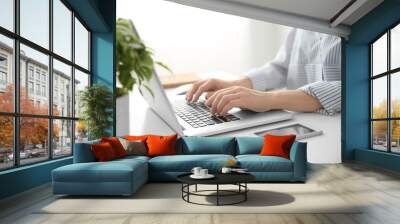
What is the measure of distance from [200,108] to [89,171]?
4078 millimetres

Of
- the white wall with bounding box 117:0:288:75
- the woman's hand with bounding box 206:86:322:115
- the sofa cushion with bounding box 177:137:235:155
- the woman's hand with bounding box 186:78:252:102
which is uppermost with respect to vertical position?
the white wall with bounding box 117:0:288:75

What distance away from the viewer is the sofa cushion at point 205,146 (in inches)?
251

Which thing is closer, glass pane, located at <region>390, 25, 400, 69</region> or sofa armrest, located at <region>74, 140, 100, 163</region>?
sofa armrest, located at <region>74, 140, 100, 163</region>

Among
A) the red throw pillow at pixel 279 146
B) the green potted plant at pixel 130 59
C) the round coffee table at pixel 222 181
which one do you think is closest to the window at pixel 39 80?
the green potted plant at pixel 130 59

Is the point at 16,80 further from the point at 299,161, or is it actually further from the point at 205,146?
the point at 299,161

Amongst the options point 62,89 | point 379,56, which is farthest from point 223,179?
point 379,56

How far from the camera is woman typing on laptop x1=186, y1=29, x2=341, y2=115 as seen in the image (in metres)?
8.41

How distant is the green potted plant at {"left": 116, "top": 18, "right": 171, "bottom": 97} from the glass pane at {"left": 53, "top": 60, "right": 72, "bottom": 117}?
1781 millimetres

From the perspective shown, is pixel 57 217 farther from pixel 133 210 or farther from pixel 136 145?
pixel 136 145

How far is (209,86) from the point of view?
8.58m

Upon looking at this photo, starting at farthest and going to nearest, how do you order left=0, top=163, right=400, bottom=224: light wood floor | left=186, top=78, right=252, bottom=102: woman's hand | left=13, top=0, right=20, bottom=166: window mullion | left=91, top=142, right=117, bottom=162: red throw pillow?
left=186, top=78, right=252, bottom=102: woman's hand
left=91, top=142, right=117, bottom=162: red throw pillow
left=13, top=0, right=20, bottom=166: window mullion
left=0, top=163, right=400, bottom=224: light wood floor

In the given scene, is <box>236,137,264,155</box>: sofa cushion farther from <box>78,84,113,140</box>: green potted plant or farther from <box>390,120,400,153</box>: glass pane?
<box>390,120,400,153</box>: glass pane

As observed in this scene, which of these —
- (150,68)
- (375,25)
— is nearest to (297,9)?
(375,25)

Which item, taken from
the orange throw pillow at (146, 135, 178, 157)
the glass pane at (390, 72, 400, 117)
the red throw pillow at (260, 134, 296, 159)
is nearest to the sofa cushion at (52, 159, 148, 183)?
the orange throw pillow at (146, 135, 178, 157)
